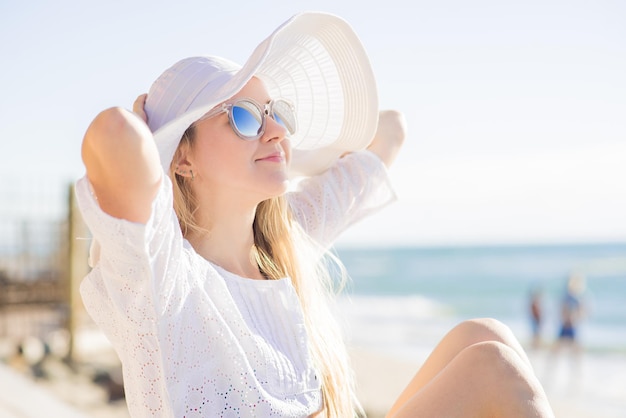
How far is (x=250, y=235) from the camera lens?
7.36 ft

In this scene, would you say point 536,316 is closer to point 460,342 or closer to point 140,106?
point 460,342

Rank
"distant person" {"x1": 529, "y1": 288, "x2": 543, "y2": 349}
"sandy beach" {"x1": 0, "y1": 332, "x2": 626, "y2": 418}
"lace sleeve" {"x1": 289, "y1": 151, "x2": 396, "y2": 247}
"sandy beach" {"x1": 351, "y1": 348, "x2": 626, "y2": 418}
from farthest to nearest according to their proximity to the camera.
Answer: "distant person" {"x1": 529, "y1": 288, "x2": 543, "y2": 349} < "sandy beach" {"x1": 351, "y1": 348, "x2": 626, "y2": 418} < "sandy beach" {"x1": 0, "y1": 332, "x2": 626, "y2": 418} < "lace sleeve" {"x1": 289, "y1": 151, "x2": 396, "y2": 247}

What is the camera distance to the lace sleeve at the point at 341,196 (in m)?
2.50

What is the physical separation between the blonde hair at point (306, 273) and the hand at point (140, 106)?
0.64 feet

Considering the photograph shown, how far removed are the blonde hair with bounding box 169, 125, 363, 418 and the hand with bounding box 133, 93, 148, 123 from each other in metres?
0.19

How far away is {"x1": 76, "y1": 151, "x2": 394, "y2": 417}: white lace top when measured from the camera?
1553 millimetres

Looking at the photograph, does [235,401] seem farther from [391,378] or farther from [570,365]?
[570,365]

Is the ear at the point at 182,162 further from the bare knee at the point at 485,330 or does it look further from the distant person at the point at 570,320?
the distant person at the point at 570,320

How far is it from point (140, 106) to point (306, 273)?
751 millimetres

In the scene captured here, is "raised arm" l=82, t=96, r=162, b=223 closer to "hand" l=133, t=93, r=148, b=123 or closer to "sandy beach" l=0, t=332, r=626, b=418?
"hand" l=133, t=93, r=148, b=123

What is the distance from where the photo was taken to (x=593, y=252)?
44.5 metres

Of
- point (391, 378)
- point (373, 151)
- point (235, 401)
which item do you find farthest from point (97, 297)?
point (391, 378)

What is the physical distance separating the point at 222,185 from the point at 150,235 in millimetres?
556

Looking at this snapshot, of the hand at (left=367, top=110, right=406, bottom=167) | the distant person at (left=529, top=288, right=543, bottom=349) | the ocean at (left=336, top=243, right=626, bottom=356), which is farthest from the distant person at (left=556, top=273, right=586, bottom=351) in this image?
the hand at (left=367, top=110, right=406, bottom=167)
